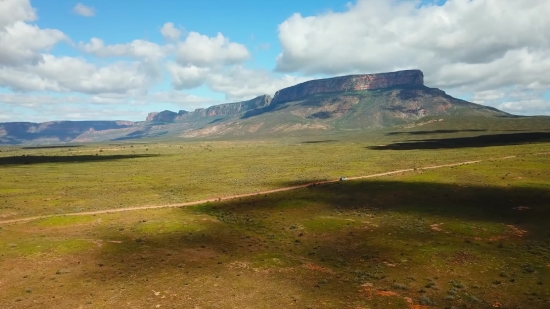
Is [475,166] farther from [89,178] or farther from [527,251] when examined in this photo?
[89,178]

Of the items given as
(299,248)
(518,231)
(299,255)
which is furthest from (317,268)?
(518,231)

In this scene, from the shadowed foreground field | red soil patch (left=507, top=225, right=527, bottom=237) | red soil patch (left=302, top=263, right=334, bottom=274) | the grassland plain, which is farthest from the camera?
red soil patch (left=507, top=225, right=527, bottom=237)

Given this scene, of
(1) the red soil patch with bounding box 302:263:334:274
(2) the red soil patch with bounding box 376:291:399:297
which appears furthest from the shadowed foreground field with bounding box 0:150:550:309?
(2) the red soil patch with bounding box 376:291:399:297

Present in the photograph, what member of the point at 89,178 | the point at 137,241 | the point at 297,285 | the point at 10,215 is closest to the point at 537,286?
the point at 297,285

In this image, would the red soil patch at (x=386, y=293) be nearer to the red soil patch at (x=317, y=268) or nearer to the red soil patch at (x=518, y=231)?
the red soil patch at (x=317, y=268)

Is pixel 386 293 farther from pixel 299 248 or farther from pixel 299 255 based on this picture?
pixel 299 248

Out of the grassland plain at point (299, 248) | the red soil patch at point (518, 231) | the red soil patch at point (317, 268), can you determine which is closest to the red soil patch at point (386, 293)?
the grassland plain at point (299, 248)

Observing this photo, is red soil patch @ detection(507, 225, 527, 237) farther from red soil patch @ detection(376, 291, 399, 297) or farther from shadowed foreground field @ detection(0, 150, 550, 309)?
red soil patch @ detection(376, 291, 399, 297)
